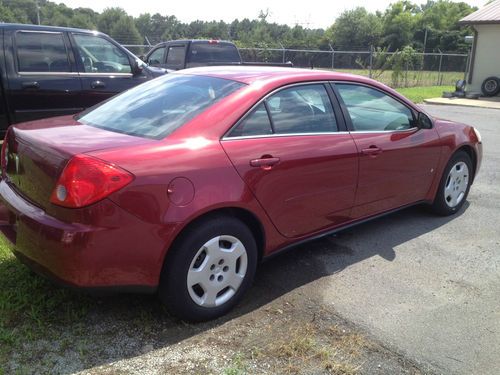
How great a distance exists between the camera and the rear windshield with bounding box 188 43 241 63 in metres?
12.2

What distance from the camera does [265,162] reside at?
3174mm

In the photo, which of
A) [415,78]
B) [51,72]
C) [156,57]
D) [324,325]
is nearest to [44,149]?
[324,325]

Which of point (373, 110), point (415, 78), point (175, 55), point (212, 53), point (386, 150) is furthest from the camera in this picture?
point (415, 78)

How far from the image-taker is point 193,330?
2.96 metres

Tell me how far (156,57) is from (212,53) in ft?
6.86

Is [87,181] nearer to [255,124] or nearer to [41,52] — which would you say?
[255,124]

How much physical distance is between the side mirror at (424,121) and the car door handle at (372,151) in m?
0.78

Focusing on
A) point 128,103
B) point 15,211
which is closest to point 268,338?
point 15,211

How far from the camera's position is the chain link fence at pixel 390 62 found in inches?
896

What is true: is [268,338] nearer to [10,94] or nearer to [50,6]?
[10,94]

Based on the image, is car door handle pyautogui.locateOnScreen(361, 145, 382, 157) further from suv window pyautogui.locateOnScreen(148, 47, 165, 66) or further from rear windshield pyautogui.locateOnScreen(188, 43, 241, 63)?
suv window pyautogui.locateOnScreen(148, 47, 165, 66)

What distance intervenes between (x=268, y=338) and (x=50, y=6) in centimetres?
8191

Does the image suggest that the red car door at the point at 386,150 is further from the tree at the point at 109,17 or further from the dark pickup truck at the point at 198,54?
the tree at the point at 109,17

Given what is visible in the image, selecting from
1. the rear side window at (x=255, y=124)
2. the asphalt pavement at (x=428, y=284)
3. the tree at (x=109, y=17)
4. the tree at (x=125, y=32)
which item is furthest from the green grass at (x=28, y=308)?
the tree at (x=109, y=17)
